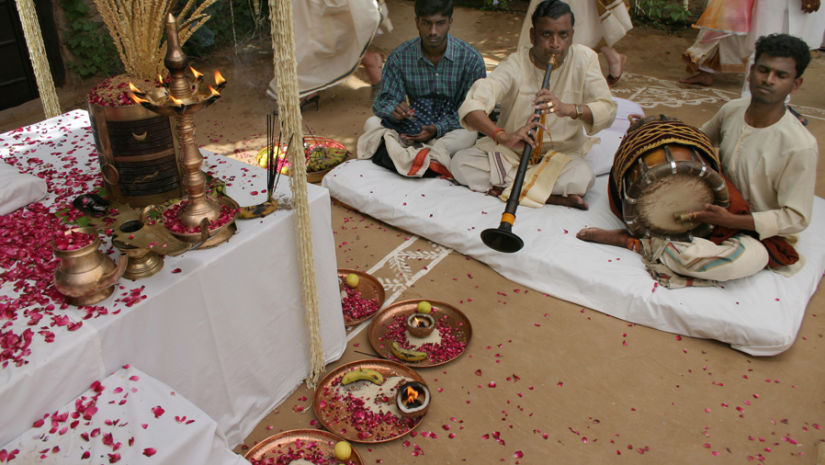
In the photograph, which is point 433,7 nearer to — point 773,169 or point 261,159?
point 261,159

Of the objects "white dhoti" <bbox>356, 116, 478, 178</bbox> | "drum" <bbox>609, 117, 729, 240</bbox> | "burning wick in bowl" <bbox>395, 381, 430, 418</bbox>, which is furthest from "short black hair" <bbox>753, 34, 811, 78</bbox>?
"burning wick in bowl" <bbox>395, 381, 430, 418</bbox>

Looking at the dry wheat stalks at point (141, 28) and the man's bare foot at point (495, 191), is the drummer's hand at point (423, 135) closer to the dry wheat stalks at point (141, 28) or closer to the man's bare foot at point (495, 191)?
the man's bare foot at point (495, 191)

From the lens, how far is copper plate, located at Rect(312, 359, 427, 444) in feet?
7.82

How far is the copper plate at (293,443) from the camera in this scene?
2.23m

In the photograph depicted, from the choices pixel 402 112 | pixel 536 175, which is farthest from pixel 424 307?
pixel 402 112

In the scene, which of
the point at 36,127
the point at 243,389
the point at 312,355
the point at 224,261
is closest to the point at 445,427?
the point at 312,355

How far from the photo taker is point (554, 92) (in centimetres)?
381

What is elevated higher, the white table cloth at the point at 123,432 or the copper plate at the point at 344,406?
the white table cloth at the point at 123,432

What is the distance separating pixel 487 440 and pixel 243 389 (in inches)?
39.4

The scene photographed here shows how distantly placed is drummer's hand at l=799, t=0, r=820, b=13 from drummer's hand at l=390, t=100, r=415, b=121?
12.5 ft

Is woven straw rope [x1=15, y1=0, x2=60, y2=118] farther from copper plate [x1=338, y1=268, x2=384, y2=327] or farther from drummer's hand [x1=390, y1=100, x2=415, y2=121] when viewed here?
drummer's hand [x1=390, y1=100, x2=415, y2=121]

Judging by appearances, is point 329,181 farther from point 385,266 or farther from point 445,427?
point 445,427

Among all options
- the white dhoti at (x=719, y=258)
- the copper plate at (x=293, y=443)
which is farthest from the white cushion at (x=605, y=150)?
the copper plate at (x=293, y=443)

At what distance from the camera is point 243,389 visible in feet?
7.55
